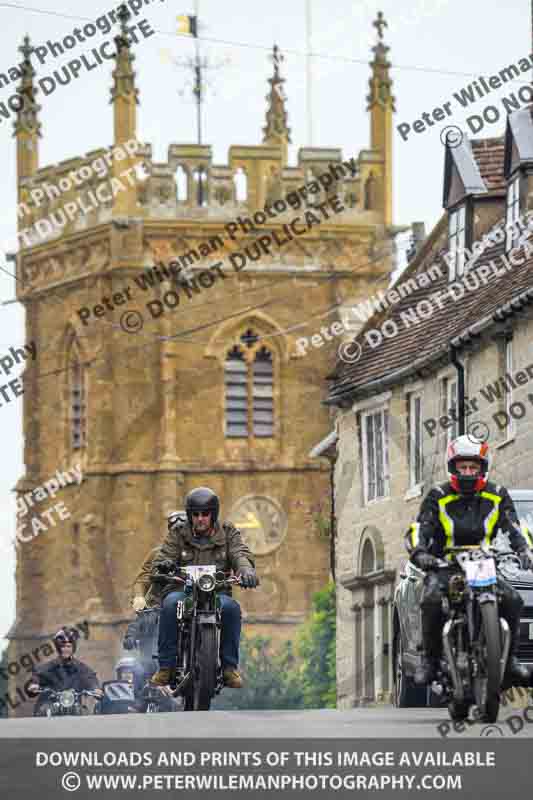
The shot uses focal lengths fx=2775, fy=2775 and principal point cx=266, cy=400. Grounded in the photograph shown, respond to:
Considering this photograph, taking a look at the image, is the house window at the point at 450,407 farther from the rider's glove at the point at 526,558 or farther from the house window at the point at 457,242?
the rider's glove at the point at 526,558

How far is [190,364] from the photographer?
82.8 metres

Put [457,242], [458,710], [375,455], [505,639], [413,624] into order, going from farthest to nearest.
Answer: [375,455] → [457,242] → [413,624] → [458,710] → [505,639]

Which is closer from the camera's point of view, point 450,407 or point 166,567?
point 166,567

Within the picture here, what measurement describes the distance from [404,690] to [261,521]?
64030 millimetres

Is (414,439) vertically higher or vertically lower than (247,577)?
higher

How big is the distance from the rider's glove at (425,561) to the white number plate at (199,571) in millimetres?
2419

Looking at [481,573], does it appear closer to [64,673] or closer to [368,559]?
[64,673]

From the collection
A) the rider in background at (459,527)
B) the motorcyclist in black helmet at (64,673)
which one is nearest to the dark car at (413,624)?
the rider in background at (459,527)

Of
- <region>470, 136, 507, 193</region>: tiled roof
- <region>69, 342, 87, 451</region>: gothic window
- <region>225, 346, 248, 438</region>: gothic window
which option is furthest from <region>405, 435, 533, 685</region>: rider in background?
<region>69, 342, 87, 451</region>: gothic window

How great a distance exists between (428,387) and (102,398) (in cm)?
4406

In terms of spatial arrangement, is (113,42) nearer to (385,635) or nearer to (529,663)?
(385,635)

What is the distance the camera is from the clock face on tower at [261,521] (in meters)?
83.3

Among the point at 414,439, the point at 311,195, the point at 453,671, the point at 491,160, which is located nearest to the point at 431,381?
the point at 414,439
